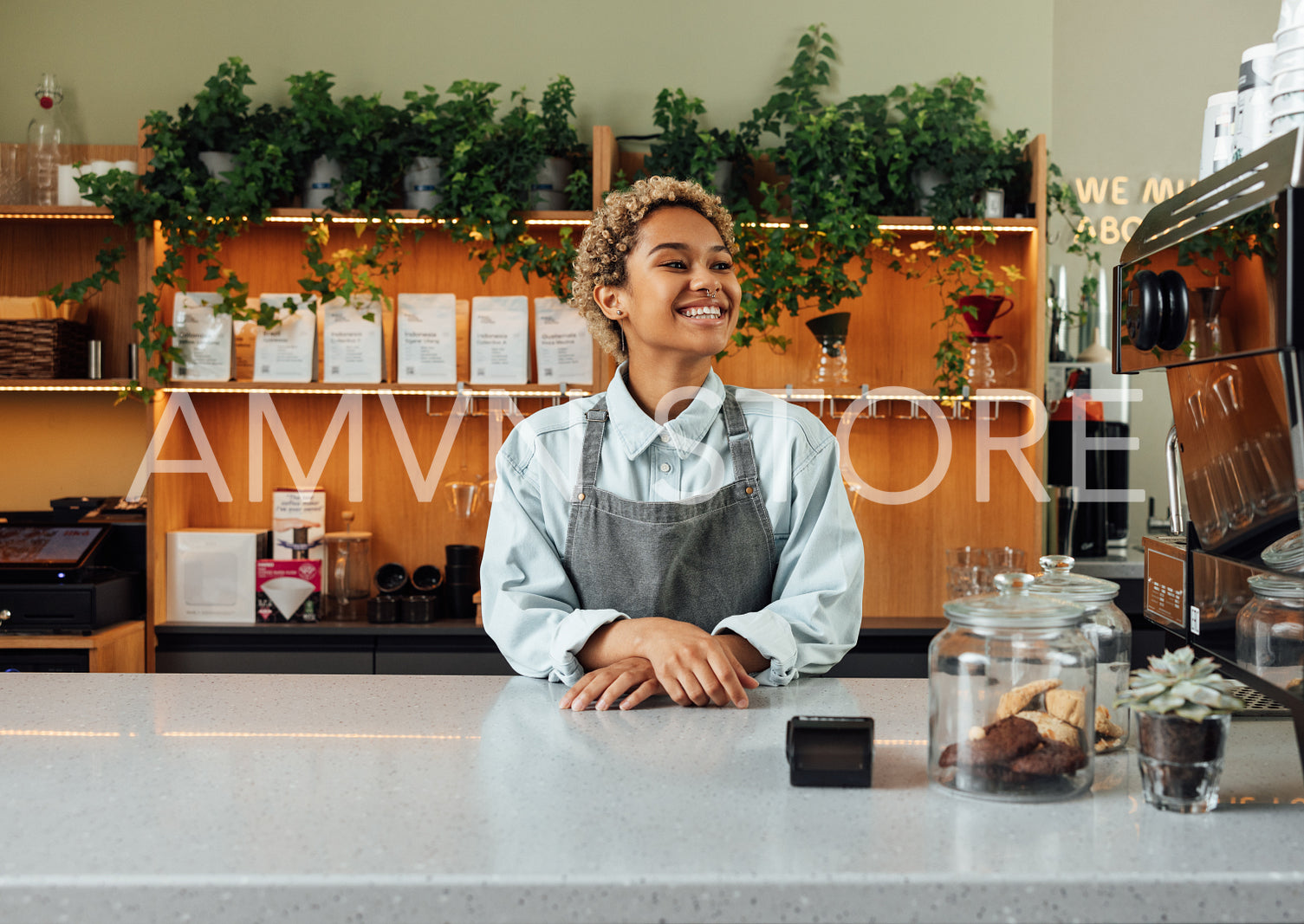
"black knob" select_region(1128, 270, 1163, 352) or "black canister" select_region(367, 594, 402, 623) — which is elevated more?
"black knob" select_region(1128, 270, 1163, 352)

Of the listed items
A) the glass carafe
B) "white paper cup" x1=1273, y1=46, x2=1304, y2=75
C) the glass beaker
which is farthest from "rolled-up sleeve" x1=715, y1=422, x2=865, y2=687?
the glass beaker

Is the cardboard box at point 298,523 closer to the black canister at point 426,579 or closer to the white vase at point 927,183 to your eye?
the black canister at point 426,579

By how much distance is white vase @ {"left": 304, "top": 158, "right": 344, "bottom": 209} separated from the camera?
3.03 metres

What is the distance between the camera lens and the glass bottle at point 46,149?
3.17 m

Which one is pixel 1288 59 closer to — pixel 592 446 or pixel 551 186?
pixel 592 446

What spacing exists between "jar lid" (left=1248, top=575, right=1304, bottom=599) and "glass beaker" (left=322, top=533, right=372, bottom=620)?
262 centimetres

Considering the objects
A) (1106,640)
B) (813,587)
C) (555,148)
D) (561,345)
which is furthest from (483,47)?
(1106,640)

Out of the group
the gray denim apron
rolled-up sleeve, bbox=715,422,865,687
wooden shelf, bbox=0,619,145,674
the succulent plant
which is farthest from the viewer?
wooden shelf, bbox=0,619,145,674

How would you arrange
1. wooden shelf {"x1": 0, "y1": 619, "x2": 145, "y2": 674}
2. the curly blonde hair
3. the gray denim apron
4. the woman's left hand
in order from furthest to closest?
wooden shelf {"x1": 0, "y1": 619, "x2": 145, "y2": 674} < the curly blonde hair < the gray denim apron < the woman's left hand

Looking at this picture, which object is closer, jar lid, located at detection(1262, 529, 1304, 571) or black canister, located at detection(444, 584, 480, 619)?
jar lid, located at detection(1262, 529, 1304, 571)

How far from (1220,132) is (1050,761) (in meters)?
0.82

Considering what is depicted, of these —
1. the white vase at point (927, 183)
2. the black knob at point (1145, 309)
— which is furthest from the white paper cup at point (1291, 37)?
the white vase at point (927, 183)

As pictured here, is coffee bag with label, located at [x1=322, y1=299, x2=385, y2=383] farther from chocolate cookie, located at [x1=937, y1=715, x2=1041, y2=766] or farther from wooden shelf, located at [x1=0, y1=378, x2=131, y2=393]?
chocolate cookie, located at [x1=937, y1=715, x2=1041, y2=766]

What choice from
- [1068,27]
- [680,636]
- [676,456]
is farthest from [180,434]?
[1068,27]
